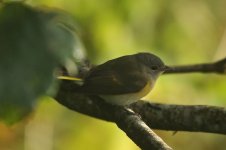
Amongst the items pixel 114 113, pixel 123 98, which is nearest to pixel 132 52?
pixel 123 98

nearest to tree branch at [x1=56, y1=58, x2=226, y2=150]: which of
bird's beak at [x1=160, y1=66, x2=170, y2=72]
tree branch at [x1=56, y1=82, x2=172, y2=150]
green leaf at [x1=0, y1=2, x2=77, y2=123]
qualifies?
tree branch at [x1=56, y1=82, x2=172, y2=150]

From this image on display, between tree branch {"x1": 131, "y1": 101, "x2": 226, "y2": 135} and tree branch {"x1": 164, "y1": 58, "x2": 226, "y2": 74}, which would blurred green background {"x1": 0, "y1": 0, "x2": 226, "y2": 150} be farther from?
tree branch {"x1": 131, "y1": 101, "x2": 226, "y2": 135}

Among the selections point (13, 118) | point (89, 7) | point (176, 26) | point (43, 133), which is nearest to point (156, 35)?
point (176, 26)

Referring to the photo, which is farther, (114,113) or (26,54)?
(114,113)

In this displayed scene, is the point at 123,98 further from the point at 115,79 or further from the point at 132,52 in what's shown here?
the point at 132,52

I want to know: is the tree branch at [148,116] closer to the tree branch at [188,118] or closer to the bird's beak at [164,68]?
the tree branch at [188,118]

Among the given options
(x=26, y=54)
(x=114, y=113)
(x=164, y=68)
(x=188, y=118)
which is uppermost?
(x=26, y=54)
